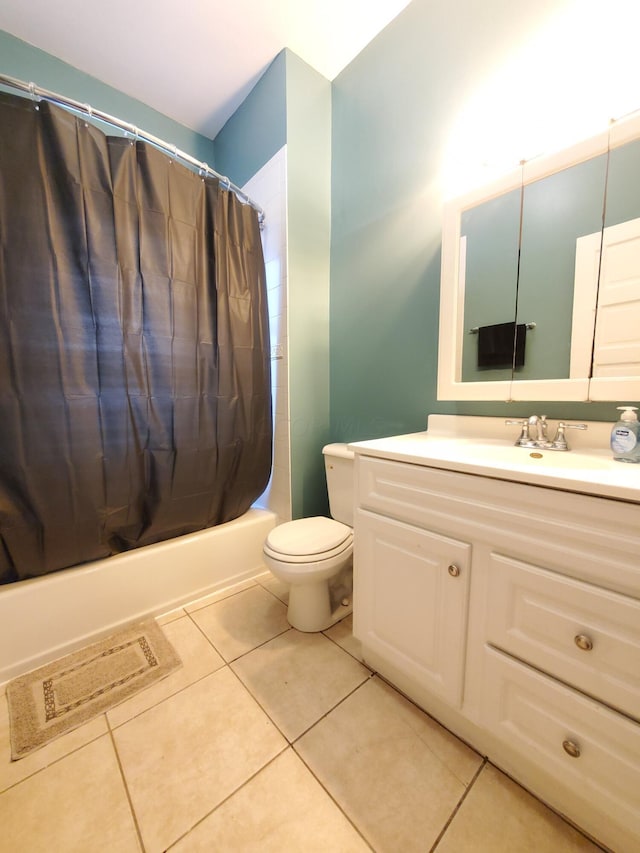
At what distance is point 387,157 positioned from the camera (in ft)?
4.77

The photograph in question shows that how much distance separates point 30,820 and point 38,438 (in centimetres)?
99

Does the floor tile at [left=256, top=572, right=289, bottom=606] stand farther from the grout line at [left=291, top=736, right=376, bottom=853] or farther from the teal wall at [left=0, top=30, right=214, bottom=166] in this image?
the teal wall at [left=0, top=30, right=214, bottom=166]

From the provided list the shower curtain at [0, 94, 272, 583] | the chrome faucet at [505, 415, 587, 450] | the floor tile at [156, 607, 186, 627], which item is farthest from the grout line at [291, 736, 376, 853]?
the chrome faucet at [505, 415, 587, 450]

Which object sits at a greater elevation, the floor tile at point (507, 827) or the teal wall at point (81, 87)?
the teal wall at point (81, 87)

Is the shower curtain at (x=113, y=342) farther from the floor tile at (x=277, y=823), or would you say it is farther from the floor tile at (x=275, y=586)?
the floor tile at (x=277, y=823)

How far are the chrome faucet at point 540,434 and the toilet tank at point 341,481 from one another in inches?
26.7

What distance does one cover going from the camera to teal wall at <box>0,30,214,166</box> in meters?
1.44

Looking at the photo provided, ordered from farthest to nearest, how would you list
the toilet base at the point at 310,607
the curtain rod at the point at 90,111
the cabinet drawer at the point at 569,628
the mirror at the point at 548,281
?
the toilet base at the point at 310,607, the curtain rod at the point at 90,111, the mirror at the point at 548,281, the cabinet drawer at the point at 569,628

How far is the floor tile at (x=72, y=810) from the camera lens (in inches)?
27.6

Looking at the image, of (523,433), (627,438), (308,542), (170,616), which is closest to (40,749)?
(170,616)

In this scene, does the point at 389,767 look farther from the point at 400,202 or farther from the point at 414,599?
the point at 400,202

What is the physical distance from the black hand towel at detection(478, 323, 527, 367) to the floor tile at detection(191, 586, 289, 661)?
136 cm

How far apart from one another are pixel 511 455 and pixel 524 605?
446 millimetres

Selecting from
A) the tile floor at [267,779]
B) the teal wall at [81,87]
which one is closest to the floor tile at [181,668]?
the tile floor at [267,779]
